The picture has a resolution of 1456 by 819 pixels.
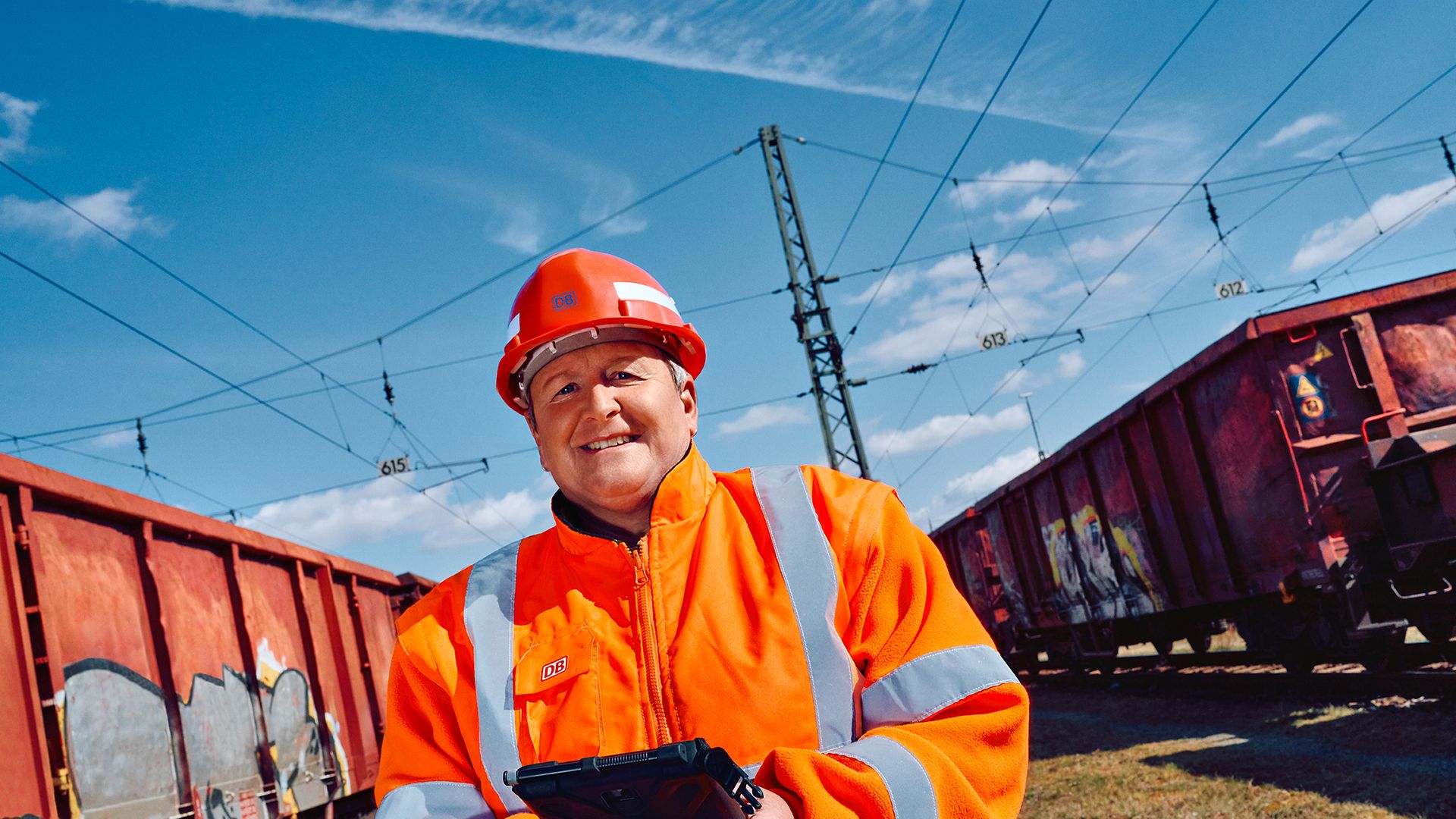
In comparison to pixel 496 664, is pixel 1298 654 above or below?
below

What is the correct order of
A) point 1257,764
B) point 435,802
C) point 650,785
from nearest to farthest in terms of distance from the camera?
point 650,785 < point 435,802 < point 1257,764

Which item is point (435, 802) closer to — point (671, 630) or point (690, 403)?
point (671, 630)

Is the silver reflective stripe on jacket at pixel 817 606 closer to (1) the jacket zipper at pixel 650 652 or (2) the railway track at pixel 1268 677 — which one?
(1) the jacket zipper at pixel 650 652

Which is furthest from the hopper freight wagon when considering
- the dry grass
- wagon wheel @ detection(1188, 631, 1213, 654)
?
wagon wheel @ detection(1188, 631, 1213, 654)

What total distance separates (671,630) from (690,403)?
0.56 meters

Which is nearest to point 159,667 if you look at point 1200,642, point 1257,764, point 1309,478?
point 1257,764

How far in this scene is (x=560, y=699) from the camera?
1.76 m

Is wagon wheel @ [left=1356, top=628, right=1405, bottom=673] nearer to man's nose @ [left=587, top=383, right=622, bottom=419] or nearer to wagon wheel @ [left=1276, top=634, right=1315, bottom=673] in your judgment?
wagon wheel @ [left=1276, top=634, right=1315, bottom=673]

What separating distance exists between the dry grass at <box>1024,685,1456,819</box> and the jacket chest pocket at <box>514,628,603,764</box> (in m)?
4.78

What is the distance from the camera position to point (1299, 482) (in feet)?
24.8

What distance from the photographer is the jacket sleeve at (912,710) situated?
151 centimetres

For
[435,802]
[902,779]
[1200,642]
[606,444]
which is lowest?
[1200,642]

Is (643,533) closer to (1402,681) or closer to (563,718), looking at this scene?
(563,718)

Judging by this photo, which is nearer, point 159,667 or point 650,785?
point 650,785
